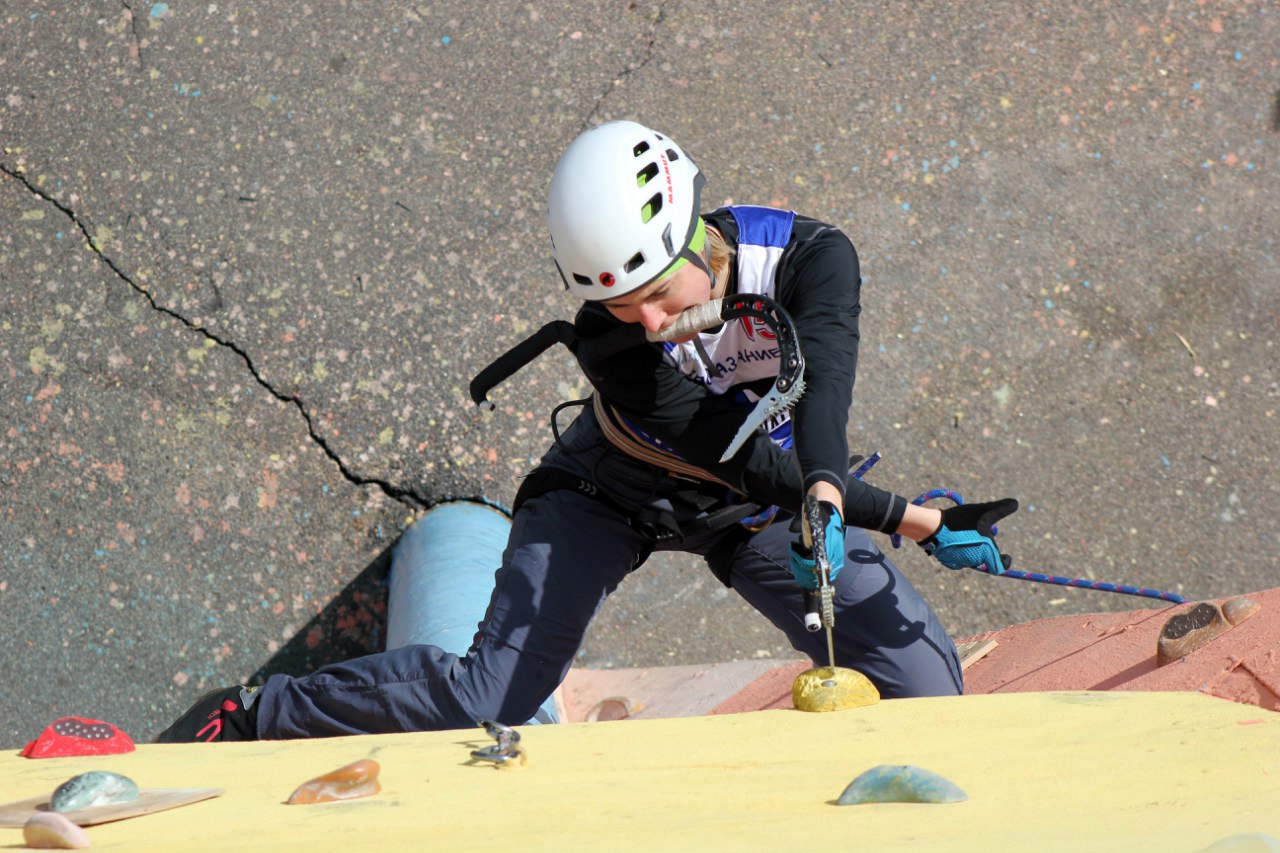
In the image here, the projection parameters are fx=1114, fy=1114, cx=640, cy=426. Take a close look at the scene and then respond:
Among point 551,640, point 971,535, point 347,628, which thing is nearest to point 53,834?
point 551,640

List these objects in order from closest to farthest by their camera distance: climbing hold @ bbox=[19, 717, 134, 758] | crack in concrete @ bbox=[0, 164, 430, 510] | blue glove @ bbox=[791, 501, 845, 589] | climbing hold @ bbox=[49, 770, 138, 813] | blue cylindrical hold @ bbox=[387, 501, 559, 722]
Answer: climbing hold @ bbox=[49, 770, 138, 813] → climbing hold @ bbox=[19, 717, 134, 758] → blue glove @ bbox=[791, 501, 845, 589] → blue cylindrical hold @ bbox=[387, 501, 559, 722] → crack in concrete @ bbox=[0, 164, 430, 510]

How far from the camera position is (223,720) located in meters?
2.43

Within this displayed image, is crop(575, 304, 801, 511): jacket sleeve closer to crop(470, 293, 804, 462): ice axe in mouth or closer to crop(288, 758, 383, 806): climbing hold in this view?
crop(470, 293, 804, 462): ice axe in mouth

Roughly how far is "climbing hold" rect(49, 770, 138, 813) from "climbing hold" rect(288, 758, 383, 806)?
8.1 inches

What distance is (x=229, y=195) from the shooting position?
13.0 ft

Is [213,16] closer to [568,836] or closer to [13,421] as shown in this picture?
[13,421]

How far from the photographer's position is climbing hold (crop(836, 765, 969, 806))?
1348 millimetres

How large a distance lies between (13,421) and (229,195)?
3.43 feet

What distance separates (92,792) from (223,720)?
1125 millimetres

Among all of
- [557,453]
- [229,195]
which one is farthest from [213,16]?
[557,453]

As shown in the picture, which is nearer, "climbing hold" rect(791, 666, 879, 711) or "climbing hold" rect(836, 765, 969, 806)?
"climbing hold" rect(836, 765, 969, 806)

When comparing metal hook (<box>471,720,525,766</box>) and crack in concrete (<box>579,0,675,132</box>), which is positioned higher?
crack in concrete (<box>579,0,675,132</box>)

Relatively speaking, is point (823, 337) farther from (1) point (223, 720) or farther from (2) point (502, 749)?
(1) point (223, 720)

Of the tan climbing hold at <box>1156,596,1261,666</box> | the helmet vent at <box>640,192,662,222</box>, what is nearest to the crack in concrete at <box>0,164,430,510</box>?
the helmet vent at <box>640,192,662,222</box>
